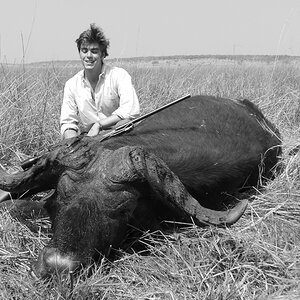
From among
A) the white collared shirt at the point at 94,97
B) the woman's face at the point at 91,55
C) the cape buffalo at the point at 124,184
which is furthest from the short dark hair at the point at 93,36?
the cape buffalo at the point at 124,184

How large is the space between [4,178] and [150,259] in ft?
3.42

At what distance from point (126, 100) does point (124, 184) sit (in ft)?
6.42

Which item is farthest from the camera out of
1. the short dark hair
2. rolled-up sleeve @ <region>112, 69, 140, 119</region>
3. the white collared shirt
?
the white collared shirt

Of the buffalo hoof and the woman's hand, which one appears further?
the woman's hand

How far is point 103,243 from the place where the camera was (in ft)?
10.2

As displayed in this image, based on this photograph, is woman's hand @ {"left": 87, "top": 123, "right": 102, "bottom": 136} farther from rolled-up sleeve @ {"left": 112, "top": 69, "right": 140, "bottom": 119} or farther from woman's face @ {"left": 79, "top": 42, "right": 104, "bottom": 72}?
woman's face @ {"left": 79, "top": 42, "right": 104, "bottom": 72}

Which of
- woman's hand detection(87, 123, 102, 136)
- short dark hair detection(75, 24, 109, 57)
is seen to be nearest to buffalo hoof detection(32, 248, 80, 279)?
woman's hand detection(87, 123, 102, 136)

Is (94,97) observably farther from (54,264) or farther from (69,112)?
(54,264)

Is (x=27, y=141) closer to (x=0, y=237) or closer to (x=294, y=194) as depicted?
(x=0, y=237)

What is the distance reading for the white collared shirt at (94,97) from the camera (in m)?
5.02

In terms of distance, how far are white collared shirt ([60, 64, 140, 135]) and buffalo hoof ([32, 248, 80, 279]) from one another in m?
2.19

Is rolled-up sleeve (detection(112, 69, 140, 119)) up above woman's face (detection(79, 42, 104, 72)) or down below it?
below

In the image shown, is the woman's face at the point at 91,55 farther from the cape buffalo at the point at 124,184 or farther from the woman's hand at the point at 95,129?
the cape buffalo at the point at 124,184

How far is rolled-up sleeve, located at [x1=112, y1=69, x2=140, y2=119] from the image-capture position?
15.6ft
